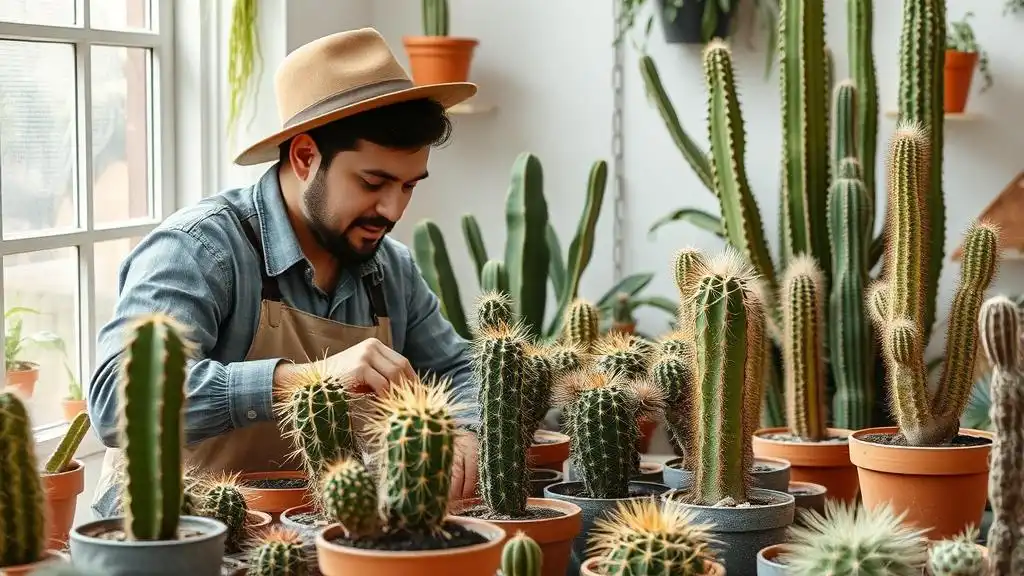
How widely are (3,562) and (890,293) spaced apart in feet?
4.70

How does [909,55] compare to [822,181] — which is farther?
[822,181]

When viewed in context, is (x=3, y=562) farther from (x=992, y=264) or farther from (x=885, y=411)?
(x=885, y=411)

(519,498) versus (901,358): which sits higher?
(901,358)

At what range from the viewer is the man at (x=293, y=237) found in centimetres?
207

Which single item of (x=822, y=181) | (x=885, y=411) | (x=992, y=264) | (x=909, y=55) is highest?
(x=909, y=55)

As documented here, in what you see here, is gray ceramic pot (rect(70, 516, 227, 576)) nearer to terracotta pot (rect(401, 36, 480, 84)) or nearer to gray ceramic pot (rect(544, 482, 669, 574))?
gray ceramic pot (rect(544, 482, 669, 574))

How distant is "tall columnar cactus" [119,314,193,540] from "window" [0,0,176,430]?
6.11ft

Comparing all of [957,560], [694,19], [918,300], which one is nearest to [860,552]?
[957,560]

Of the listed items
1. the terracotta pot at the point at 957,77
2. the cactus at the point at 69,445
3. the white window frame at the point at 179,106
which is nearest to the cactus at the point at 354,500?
the cactus at the point at 69,445

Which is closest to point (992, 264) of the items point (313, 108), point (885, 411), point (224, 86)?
point (313, 108)

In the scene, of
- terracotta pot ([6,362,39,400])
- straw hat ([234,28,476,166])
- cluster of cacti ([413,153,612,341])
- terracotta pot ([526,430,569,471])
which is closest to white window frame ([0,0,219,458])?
terracotta pot ([6,362,39,400])

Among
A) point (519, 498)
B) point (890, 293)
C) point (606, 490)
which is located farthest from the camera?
point (890, 293)

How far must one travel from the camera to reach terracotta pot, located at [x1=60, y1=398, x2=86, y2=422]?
3109mm

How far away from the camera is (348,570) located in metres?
1.20
